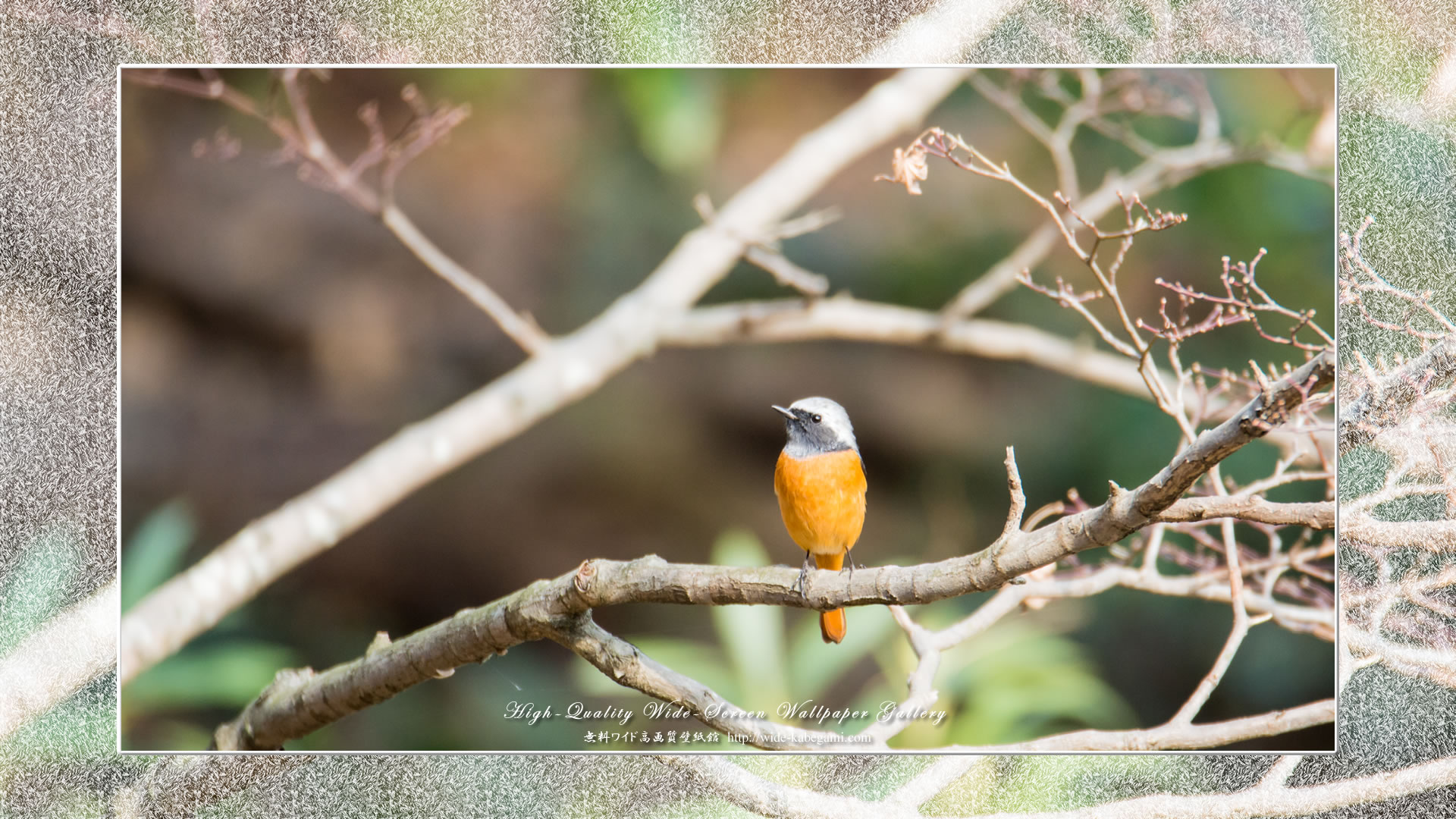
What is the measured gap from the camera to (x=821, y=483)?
1897 mm

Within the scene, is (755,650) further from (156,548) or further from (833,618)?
(156,548)

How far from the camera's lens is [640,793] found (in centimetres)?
210

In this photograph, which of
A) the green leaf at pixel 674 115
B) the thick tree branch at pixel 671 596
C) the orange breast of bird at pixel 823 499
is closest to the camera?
the thick tree branch at pixel 671 596

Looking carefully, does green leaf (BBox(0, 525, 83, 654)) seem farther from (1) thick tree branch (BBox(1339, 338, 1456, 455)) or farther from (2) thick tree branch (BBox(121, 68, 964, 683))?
(1) thick tree branch (BBox(1339, 338, 1456, 455))

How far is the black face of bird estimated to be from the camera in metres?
1.94

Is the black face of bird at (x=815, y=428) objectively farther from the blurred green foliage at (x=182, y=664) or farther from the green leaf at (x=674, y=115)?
the blurred green foliage at (x=182, y=664)

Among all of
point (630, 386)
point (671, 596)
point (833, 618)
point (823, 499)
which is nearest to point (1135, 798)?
point (833, 618)

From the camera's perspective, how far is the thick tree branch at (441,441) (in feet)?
6.72

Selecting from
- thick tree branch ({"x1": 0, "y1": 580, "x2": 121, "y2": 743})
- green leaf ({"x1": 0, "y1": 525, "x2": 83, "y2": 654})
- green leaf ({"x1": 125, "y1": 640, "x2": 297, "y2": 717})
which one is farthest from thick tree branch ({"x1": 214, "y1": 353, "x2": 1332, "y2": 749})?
green leaf ({"x1": 0, "y1": 525, "x2": 83, "y2": 654})

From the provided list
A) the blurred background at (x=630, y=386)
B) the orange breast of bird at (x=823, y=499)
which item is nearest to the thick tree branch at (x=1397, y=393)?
the blurred background at (x=630, y=386)

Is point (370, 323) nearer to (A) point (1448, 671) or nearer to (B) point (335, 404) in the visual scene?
(B) point (335, 404)

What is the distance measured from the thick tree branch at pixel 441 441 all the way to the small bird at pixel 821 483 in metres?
0.33

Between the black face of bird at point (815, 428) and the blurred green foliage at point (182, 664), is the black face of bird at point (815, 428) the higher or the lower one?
the higher one

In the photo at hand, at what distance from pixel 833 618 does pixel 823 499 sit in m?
0.26
